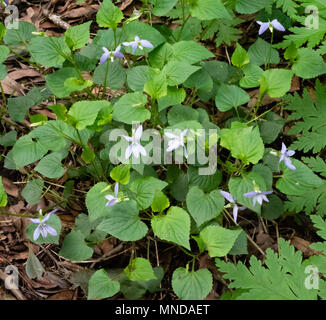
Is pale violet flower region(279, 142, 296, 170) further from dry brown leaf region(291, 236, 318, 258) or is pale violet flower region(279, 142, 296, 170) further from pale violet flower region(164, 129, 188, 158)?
dry brown leaf region(291, 236, 318, 258)

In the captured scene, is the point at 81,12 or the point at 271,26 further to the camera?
the point at 81,12

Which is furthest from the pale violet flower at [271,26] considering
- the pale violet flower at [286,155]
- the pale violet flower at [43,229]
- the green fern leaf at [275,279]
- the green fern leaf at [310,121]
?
the pale violet flower at [43,229]

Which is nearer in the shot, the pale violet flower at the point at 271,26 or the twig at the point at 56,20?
the pale violet flower at the point at 271,26

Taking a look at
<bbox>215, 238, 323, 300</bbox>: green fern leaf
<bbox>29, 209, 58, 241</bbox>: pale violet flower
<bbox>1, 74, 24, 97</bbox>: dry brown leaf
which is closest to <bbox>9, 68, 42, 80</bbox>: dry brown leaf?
<bbox>1, 74, 24, 97</bbox>: dry brown leaf

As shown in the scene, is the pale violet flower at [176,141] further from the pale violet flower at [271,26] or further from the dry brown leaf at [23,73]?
the dry brown leaf at [23,73]

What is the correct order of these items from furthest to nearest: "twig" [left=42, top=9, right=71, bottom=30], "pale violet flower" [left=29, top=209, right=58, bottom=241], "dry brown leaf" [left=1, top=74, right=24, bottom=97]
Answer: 1. "twig" [left=42, top=9, right=71, bottom=30]
2. "dry brown leaf" [left=1, top=74, right=24, bottom=97]
3. "pale violet flower" [left=29, top=209, right=58, bottom=241]

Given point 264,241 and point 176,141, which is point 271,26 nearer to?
point 176,141

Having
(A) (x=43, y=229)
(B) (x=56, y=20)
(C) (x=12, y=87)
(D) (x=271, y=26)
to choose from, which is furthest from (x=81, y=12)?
(A) (x=43, y=229)

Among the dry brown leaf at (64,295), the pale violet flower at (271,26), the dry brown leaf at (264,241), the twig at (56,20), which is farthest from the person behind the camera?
the twig at (56,20)

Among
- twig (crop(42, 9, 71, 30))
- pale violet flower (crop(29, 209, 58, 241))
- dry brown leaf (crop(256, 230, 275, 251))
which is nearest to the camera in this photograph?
pale violet flower (crop(29, 209, 58, 241))
